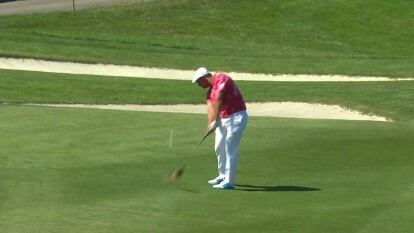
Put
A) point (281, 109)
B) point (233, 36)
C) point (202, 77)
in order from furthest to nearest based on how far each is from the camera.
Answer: point (233, 36) < point (281, 109) < point (202, 77)

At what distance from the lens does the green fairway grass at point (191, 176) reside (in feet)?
51.0

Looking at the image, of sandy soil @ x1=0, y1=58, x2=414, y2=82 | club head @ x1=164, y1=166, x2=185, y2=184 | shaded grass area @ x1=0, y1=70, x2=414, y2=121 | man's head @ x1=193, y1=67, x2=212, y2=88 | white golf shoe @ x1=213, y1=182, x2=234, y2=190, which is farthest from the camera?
sandy soil @ x1=0, y1=58, x2=414, y2=82

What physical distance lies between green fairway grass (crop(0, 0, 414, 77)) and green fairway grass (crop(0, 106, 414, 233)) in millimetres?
14667

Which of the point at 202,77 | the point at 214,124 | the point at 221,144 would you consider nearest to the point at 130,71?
the point at 221,144

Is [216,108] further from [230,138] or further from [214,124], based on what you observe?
[230,138]

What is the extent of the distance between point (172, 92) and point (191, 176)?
15038 millimetres

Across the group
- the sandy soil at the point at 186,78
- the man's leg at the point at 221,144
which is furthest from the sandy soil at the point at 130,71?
the man's leg at the point at 221,144

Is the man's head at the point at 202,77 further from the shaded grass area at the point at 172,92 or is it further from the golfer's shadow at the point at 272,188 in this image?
the shaded grass area at the point at 172,92

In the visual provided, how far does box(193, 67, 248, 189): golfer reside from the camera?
1750 cm

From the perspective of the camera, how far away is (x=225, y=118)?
58.3 feet

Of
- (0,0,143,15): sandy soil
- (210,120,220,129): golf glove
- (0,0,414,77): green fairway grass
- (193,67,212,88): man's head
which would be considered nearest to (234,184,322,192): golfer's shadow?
(210,120,220,129): golf glove

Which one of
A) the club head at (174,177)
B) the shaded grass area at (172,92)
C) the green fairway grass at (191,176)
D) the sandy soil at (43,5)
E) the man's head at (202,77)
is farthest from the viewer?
the sandy soil at (43,5)

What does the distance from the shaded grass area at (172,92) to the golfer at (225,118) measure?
11.2 m

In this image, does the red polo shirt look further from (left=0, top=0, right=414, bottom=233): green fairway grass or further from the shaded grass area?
the shaded grass area
